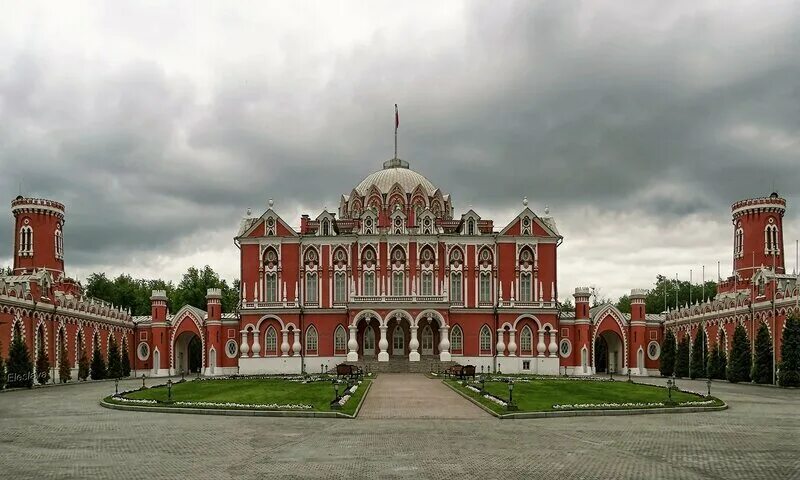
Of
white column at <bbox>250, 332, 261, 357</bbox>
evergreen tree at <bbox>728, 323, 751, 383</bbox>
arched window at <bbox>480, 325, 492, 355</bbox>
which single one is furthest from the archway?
evergreen tree at <bbox>728, 323, 751, 383</bbox>

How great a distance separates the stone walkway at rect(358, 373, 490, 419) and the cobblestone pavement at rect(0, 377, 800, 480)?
1790mm

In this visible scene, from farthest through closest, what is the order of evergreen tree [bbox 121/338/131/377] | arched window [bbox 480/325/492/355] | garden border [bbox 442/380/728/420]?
evergreen tree [bbox 121/338/131/377] → arched window [bbox 480/325/492/355] → garden border [bbox 442/380/728/420]

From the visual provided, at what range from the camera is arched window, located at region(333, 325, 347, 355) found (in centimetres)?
7269

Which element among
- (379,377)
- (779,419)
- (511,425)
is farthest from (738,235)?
(511,425)

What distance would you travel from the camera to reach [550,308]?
240ft

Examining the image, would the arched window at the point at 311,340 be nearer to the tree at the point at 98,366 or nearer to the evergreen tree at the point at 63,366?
the tree at the point at 98,366

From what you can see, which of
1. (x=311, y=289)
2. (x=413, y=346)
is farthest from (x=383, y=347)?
(x=311, y=289)

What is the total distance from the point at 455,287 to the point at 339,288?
31.4ft

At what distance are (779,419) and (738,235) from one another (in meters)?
52.1

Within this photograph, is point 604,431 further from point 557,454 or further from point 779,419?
point 779,419

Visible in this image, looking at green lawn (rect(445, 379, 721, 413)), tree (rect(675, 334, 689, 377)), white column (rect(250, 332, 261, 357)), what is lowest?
tree (rect(675, 334, 689, 377))

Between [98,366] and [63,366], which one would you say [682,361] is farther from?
[63,366]

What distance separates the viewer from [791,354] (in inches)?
2154

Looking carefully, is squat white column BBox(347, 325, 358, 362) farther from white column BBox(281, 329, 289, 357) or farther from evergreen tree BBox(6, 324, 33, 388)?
evergreen tree BBox(6, 324, 33, 388)
